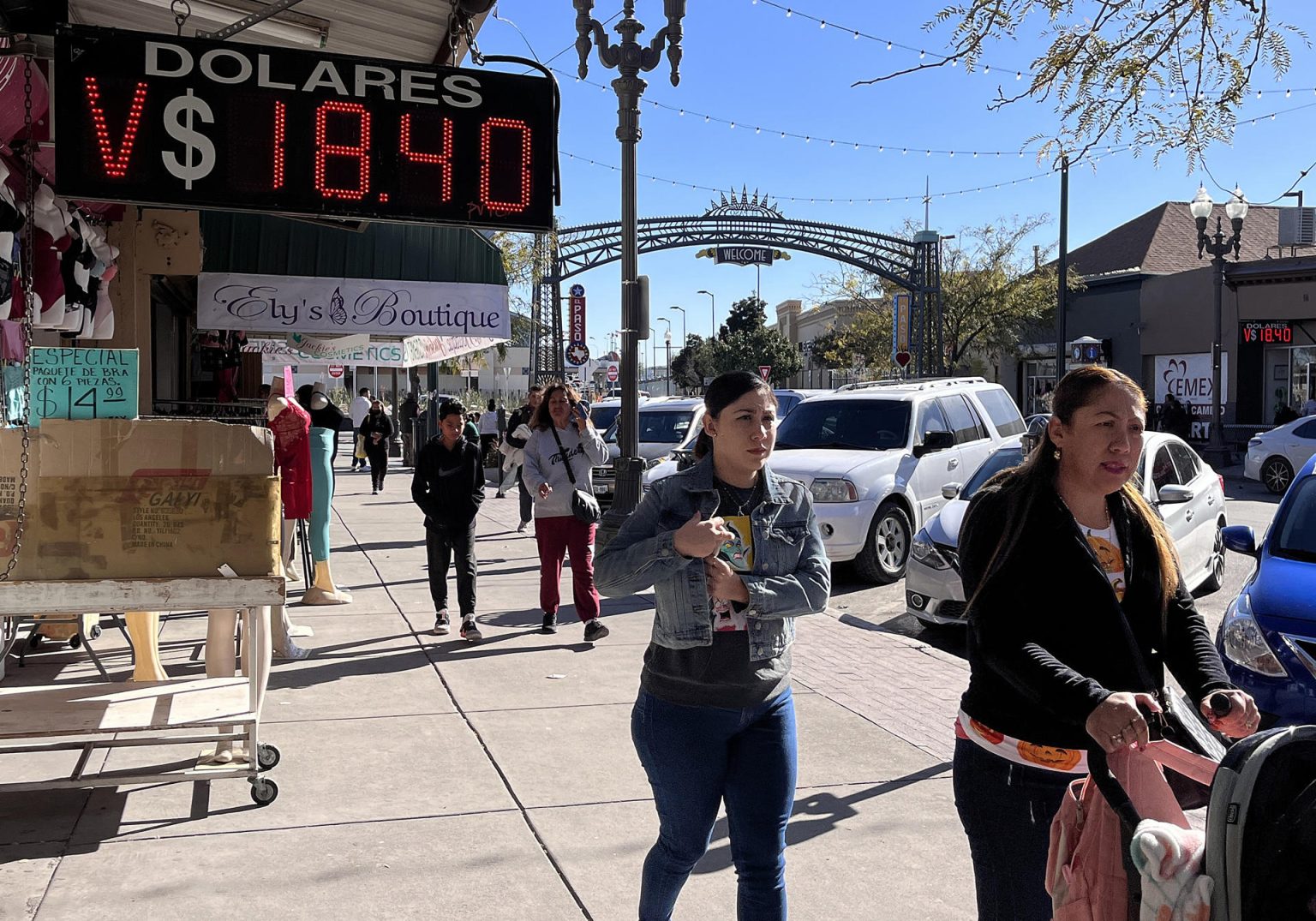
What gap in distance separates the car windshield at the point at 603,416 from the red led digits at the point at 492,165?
50.5ft

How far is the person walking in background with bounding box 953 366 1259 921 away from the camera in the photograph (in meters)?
2.74

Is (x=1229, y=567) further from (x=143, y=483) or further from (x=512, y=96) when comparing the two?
(x=143, y=483)

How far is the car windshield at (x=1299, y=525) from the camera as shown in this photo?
6559 millimetres

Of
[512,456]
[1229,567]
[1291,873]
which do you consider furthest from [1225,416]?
[1291,873]

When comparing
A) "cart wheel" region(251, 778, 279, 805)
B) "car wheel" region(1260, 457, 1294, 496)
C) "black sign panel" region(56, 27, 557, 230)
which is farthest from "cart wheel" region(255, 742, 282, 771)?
"car wheel" region(1260, 457, 1294, 496)

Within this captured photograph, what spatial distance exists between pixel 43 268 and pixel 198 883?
13.2ft

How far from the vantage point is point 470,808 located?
4980 mm

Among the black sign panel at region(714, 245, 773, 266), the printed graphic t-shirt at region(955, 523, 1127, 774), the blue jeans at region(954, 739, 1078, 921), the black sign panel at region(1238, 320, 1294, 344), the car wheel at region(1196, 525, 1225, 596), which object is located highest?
the black sign panel at region(714, 245, 773, 266)

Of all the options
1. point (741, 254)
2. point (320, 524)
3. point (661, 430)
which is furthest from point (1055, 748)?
point (741, 254)

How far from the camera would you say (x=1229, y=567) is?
477 inches

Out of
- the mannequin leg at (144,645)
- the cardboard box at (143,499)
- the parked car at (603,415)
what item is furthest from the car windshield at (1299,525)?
the parked car at (603,415)

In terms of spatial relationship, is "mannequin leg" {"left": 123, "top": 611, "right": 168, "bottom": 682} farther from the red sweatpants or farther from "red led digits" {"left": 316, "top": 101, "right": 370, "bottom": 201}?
the red sweatpants

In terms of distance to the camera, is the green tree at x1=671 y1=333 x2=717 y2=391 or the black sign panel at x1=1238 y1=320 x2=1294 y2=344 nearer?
the black sign panel at x1=1238 y1=320 x2=1294 y2=344

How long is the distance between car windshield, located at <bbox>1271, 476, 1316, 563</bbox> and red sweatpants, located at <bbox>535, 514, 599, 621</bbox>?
439cm
